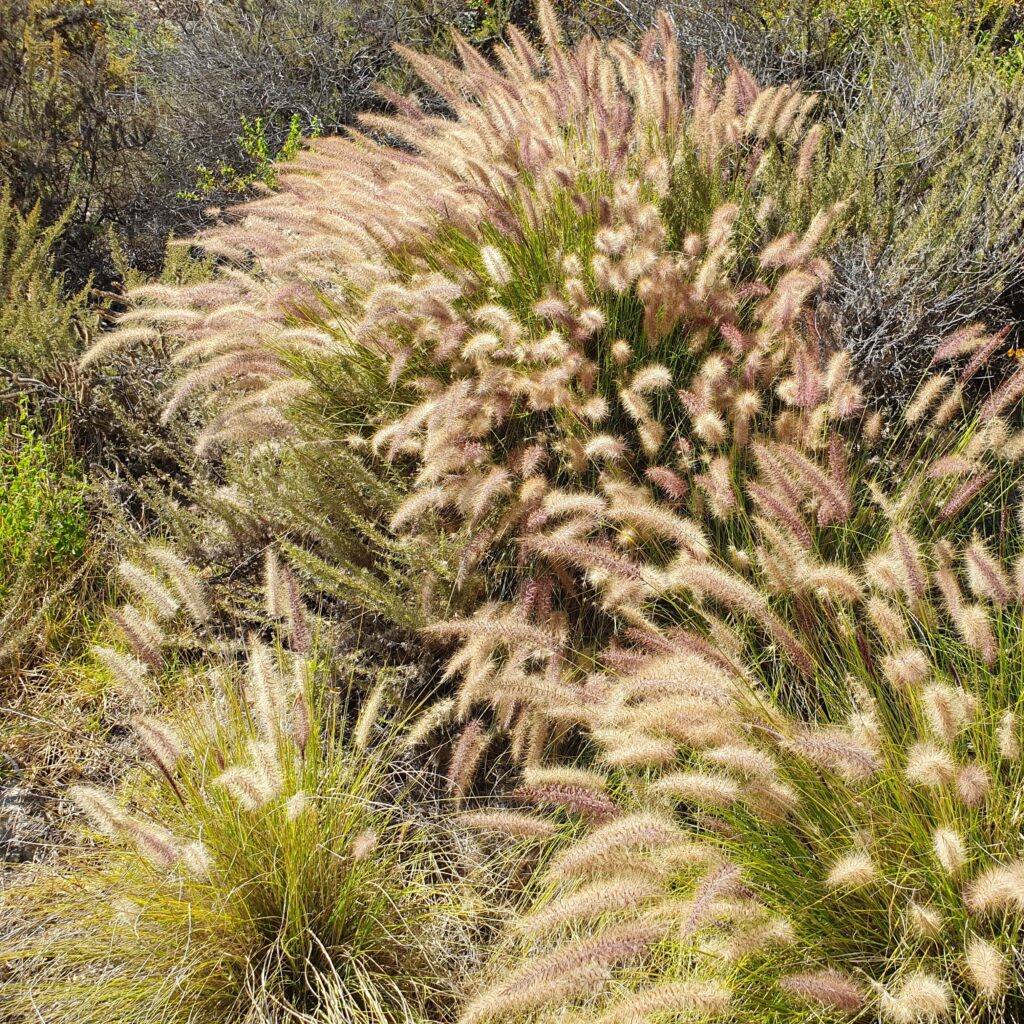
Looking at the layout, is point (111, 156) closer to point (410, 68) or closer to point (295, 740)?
point (410, 68)

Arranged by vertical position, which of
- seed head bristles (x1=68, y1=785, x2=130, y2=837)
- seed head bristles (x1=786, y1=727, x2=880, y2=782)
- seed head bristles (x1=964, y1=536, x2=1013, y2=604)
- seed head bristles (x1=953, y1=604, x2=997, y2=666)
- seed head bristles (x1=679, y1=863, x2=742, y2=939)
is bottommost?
seed head bristles (x1=68, y1=785, x2=130, y2=837)

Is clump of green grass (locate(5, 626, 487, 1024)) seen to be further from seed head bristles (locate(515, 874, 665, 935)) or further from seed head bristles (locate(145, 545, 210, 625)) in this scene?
seed head bristles (locate(515, 874, 665, 935))

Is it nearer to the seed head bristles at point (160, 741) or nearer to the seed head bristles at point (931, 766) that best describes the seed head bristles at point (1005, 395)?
the seed head bristles at point (931, 766)

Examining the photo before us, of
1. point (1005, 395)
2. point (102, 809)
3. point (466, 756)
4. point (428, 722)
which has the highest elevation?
point (1005, 395)

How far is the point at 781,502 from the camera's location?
232cm

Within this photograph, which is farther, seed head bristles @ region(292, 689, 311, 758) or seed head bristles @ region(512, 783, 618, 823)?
seed head bristles @ region(292, 689, 311, 758)

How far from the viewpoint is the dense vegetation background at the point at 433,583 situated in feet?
6.64

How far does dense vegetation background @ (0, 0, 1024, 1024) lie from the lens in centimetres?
202

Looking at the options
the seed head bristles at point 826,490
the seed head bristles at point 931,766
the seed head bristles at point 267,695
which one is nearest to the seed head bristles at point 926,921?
the seed head bristles at point 931,766

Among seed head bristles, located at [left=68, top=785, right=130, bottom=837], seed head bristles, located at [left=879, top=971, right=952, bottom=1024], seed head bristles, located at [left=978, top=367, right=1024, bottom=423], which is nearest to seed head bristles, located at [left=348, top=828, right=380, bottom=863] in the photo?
seed head bristles, located at [left=68, top=785, right=130, bottom=837]

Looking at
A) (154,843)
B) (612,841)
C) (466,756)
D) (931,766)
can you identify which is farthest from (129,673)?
(931,766)

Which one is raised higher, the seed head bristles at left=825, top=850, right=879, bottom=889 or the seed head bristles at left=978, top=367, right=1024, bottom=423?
the seed head bristles at left=978, top=367, right=1024, bottom=423

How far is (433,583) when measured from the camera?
9.24 ft

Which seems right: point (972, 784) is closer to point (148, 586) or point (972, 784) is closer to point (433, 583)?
point (433, 583)
